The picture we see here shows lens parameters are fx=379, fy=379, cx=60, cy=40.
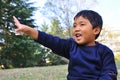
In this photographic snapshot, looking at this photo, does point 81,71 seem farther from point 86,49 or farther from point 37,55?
point 37,55

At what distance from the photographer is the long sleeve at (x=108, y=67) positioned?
3.11m

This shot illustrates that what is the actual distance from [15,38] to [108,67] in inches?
1067

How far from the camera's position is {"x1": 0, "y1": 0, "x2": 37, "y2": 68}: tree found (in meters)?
28.7

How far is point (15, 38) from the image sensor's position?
29953 mm

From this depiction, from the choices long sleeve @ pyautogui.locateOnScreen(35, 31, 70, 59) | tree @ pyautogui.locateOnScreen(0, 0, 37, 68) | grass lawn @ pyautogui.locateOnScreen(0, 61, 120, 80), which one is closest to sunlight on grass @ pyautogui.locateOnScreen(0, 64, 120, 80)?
grass lawn @ pyautogui.locateOnScreen(0, 61, 120, 80)

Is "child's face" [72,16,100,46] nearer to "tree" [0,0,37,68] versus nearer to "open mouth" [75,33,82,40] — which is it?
"open mouth" [75,33,82,40]

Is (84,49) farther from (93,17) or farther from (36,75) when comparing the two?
(36,75)

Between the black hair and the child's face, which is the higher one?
the black hair

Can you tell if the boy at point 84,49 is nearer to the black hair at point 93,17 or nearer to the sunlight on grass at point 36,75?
the black hair at point 93,17

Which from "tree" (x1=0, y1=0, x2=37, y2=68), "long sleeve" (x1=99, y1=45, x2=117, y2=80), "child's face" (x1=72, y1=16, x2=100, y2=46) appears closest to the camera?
"long sleeve" (x1=99, y1=45, x2=117, y2=80)

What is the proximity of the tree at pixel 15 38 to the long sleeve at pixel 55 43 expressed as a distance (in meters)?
24.6

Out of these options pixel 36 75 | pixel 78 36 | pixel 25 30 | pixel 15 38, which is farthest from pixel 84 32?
pixel 15 38

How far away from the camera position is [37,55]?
106 ft

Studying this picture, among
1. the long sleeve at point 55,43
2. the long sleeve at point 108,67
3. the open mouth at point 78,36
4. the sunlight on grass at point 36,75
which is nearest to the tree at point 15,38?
the sunlight on grass at point 36,75
